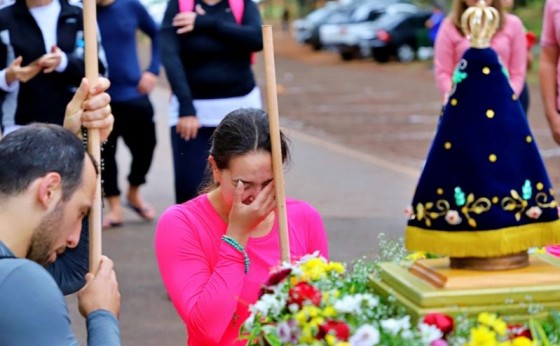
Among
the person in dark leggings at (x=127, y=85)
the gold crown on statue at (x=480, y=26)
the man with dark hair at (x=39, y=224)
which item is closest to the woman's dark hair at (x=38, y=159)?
the man with dark hair at (x=39, y=224)

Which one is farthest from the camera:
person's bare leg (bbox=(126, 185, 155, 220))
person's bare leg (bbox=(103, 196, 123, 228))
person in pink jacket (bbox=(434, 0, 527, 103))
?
person's bare leg (bbox=(126, 185, 155, 220))

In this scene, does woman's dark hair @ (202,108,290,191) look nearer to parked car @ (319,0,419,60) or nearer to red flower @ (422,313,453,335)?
red flower @ (422,313,453,335)

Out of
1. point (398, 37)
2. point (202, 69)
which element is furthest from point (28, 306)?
point (398, 37)

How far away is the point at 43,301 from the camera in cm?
278

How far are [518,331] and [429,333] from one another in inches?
8.6

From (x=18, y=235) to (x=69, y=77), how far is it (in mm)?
4088

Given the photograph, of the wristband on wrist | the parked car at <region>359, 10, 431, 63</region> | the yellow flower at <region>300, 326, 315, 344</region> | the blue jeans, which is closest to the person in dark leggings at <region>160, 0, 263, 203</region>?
the blue jeans

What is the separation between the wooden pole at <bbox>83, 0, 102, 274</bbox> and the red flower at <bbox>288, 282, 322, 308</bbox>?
625 millimetres

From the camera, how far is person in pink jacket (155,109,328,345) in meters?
3.67

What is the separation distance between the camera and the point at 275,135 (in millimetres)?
3432

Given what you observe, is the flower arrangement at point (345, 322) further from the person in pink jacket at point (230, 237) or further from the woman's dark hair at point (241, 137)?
the woman's dark hair at point (241, 137)

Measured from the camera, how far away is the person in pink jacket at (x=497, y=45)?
24.7 ft

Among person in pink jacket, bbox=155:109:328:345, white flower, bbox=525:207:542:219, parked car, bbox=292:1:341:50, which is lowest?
parked car, bbox=292:1:341:50

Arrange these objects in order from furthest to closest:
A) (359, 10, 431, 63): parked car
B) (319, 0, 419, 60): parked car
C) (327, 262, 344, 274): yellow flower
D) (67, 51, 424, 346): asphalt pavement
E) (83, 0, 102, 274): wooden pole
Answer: (319, 0, 419, 60): parked car
(359, 10, 431, 63): parked car
(67, 51, 424, 346): asphalt pavement
(83, 0, 102, 274): wooden pole
(327, 262, 344, 274): yellow flower
